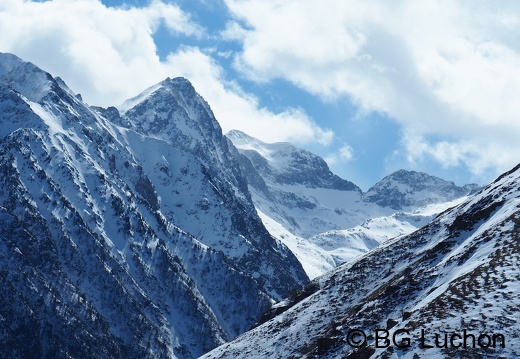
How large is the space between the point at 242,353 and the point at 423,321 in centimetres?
4618

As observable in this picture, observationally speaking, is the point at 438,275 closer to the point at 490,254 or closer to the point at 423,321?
the point at 490,254

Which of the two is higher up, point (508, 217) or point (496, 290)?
point (508, 217)

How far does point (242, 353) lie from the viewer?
108 meters

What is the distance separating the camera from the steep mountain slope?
2483 inches

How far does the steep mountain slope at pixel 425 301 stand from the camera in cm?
6306

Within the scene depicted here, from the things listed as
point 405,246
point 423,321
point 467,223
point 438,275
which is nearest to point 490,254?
point 438,275

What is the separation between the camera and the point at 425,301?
76125 mm

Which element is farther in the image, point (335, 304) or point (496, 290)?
point (335, 304)

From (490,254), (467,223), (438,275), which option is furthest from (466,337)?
(467,223)

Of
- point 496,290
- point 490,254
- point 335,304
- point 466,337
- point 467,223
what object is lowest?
point 466,337

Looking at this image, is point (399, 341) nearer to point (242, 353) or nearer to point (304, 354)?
point (304, 354)

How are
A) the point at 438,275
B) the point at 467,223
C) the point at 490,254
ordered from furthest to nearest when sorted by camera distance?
1. the point at 467,223
2. the point at 438,275
3. the point at 490,254

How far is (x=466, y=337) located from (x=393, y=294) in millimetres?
30243

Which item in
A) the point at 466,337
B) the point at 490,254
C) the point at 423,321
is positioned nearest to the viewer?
the point at 466,337
